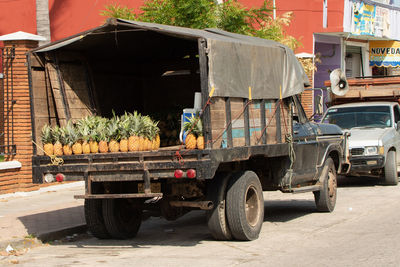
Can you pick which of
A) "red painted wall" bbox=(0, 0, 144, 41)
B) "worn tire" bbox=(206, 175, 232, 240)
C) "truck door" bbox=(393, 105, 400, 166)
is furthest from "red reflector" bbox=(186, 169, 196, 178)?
"red painted wall" bbox=(0, 0, 144, 41)

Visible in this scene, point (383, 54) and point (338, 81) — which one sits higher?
point (383, 54)

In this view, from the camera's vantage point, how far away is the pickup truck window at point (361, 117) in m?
16.6

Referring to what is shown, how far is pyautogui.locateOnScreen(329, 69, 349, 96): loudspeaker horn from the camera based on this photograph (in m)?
14.5

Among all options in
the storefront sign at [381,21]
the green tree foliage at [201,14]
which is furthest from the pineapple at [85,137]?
the storefront sign at [381,21]

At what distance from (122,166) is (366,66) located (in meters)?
24.1

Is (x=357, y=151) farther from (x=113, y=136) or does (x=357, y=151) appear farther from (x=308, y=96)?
(x=308, y=96)

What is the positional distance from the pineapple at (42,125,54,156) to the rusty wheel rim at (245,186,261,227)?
9.10 ft

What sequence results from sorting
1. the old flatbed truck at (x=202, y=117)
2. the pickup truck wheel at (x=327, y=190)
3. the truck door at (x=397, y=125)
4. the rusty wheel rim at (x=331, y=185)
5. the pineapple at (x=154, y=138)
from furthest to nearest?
the truck door at (x=397, y=125), the rusty wheel rim at (x=331, y=185), the pickup truck wheel at (x=327, y=190), the pineapple at (x=154, y=138), the old flatbed truck at (x=202, y=117)

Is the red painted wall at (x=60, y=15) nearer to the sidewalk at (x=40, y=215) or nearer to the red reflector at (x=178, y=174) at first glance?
the sidewalk at (x=40, y=215)

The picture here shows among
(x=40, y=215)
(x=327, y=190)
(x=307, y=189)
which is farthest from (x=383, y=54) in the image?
(x=40, y=215)

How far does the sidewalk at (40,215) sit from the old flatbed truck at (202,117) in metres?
0.88

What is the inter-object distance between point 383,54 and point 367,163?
17.1 m

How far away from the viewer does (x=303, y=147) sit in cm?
1118

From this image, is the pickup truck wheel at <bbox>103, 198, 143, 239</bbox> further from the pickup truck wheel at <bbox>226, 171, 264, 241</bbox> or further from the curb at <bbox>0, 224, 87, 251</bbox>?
the pickup truck wheel at <bbox>226, 171, 264, 241</bbox>
